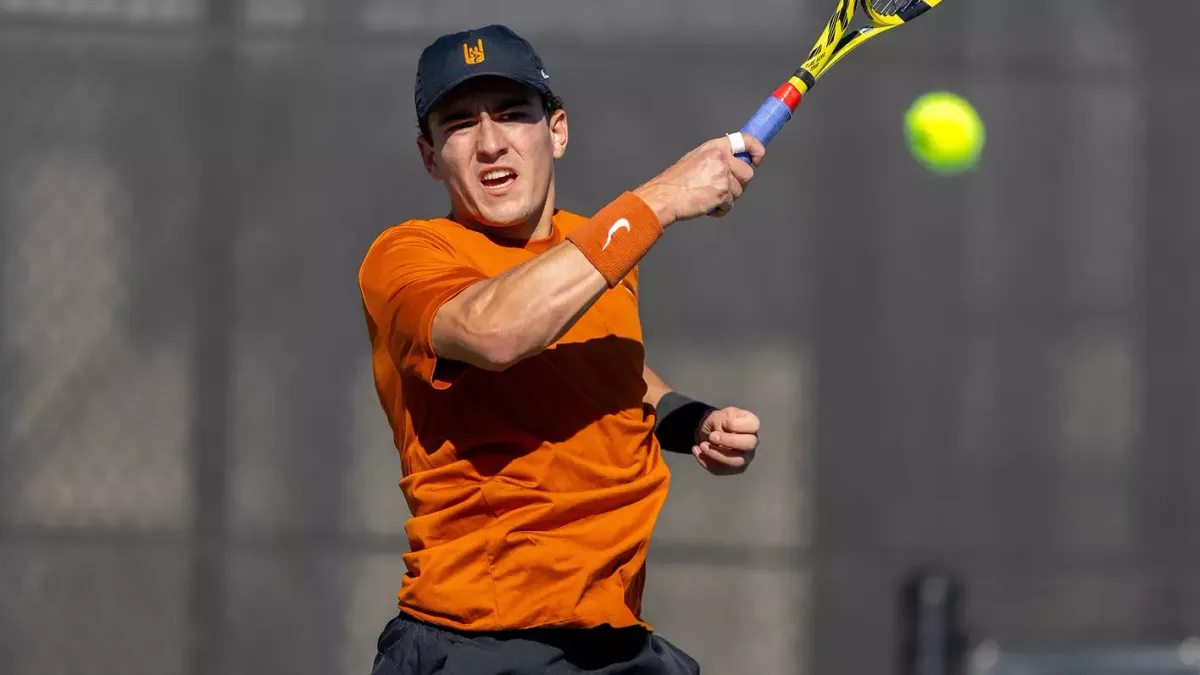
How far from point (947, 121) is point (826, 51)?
209cm

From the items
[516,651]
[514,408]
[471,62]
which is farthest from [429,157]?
[516,651]

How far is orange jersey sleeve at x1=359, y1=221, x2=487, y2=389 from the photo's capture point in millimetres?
2139

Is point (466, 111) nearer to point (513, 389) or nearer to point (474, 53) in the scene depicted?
point (474, 53)

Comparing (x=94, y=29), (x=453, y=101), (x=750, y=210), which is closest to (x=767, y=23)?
(x=750, y=210)

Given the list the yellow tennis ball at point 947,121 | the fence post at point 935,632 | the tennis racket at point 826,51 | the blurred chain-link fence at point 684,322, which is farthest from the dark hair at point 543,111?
the yellow tennis ball at point 947,121

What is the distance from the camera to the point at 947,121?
4617 mm

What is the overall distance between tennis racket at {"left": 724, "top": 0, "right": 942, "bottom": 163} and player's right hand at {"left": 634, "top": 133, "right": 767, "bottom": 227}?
4 cm

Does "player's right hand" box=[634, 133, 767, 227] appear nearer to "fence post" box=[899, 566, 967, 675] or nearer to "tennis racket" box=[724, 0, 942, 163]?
"tennis racket" box=[724, 0, 942, 163]

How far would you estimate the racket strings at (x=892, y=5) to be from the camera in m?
2.82

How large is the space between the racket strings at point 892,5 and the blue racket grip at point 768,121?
1.63ft

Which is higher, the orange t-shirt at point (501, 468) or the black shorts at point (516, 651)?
the orange t-shirt at point (501, 468)

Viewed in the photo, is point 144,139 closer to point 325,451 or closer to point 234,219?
point 234,219

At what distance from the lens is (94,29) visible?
14.4ft

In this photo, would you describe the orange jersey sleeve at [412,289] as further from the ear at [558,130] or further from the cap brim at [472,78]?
the ear at [558,130]
